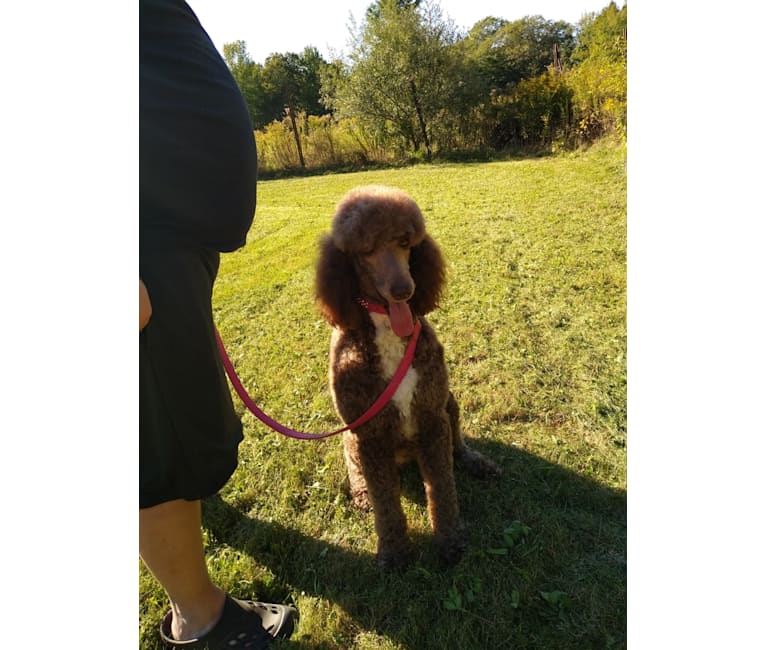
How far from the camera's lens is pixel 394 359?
1.61 meters

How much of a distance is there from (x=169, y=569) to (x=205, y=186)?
109 centimetres

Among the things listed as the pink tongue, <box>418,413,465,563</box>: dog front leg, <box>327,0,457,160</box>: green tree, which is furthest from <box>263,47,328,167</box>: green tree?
<box>418,413,465,563</box>: dog front leg

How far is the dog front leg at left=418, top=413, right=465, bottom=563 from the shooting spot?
5.69 feet

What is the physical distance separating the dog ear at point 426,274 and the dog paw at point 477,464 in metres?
0.81

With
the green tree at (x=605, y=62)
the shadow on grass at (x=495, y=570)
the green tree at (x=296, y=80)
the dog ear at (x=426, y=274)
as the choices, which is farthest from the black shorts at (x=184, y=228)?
the green tree at (x=605, y=62)

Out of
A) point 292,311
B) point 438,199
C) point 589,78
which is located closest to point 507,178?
point 438,199

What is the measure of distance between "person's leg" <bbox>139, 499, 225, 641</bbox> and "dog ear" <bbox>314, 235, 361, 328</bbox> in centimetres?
73

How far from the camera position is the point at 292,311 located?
14.2 ft

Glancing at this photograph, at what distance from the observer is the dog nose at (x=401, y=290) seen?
1413mm

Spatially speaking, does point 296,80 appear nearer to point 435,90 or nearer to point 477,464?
point 477,464

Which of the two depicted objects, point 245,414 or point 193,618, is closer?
point 193,618

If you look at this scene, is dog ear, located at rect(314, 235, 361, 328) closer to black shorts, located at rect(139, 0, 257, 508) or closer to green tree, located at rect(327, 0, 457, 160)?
black shorts, located at rect(139, 0, 257, 508)

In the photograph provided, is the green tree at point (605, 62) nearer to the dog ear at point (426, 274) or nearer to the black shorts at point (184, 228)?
the dog ear at point (426, 274)

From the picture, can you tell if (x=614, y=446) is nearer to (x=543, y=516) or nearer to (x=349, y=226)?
(x=543, y=516)
